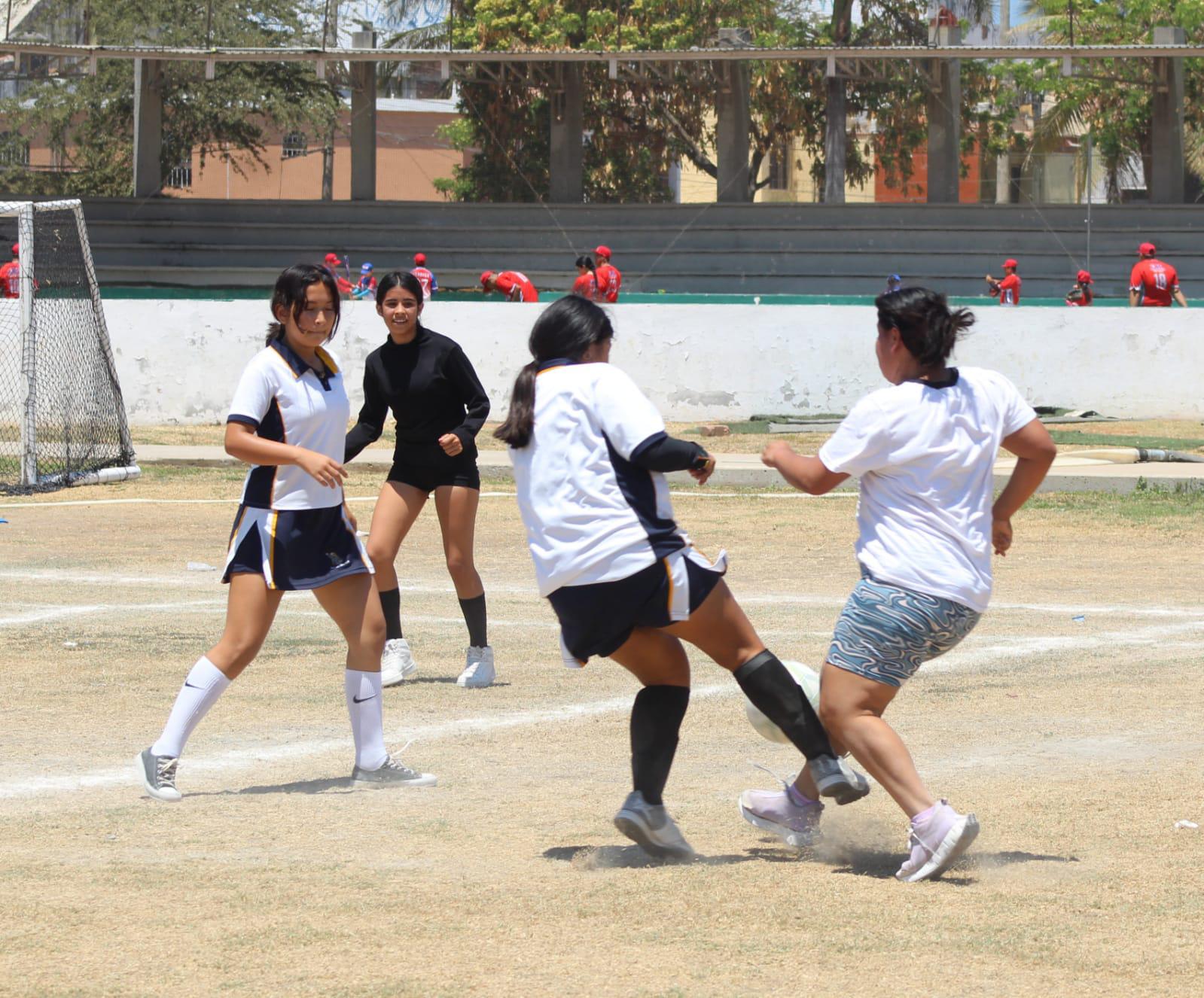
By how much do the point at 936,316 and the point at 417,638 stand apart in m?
5.07

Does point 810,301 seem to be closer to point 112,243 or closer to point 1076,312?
point 1076,312

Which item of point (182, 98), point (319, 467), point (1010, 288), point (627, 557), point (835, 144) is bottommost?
point (627, 557)

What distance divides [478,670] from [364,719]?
1.86m

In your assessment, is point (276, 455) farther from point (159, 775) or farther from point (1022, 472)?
point (1022, 472)

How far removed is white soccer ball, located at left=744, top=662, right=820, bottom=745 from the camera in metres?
5.21

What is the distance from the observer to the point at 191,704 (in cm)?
601

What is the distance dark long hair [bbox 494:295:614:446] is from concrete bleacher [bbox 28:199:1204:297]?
29.9 meters

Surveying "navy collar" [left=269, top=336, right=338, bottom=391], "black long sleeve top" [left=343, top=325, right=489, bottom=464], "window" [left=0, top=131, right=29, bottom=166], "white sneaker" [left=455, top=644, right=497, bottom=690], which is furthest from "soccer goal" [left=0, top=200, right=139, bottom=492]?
"window" [left=0, top=131, right=29, bottom=166]

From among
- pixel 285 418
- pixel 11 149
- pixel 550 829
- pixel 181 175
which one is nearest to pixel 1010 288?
pixel 285 418

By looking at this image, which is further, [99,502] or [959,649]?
[99,502]

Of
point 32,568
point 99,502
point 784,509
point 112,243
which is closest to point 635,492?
point 32,568

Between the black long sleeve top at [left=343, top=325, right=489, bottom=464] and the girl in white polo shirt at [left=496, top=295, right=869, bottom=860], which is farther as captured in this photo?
the black long sleeve top at [left=343, top=325, right=489, bottom=464]

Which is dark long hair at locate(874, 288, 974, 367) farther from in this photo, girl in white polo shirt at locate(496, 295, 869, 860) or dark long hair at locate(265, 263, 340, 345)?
dark long hair at locate(265, 263, 340, 345)

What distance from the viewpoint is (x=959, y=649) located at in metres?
8.93
